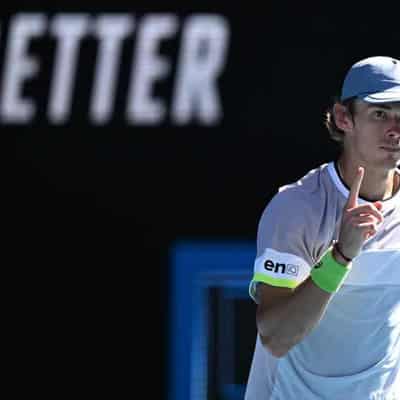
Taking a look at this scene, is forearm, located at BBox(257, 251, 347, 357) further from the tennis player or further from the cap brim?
the cap brim

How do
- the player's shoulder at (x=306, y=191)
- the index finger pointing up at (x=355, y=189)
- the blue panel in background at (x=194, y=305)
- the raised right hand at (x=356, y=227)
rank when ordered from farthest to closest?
the blue panel in background at (x=194, y=305) < the player's shoulder at (x=306, y=191) < the index finger pointing up at (x=355, y=189) < the raised right hand at (x=356, y=227)

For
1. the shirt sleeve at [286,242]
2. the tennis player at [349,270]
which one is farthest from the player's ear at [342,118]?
the shirt sleeve at [286,242]

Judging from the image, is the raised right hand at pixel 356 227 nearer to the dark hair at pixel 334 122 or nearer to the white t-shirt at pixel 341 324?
the white t-shirt at pixel 341 324

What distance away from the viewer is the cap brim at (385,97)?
10.4 ft

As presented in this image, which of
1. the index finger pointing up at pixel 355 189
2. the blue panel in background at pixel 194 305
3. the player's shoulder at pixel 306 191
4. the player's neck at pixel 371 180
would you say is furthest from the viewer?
the blue panel in background at pixel 194 305

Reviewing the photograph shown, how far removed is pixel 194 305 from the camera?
549cm

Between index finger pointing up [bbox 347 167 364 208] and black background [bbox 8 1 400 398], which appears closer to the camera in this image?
index finger pointing up [bbox 347 167 364 208]

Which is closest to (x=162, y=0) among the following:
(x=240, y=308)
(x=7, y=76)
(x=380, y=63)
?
(x=7, y=76)

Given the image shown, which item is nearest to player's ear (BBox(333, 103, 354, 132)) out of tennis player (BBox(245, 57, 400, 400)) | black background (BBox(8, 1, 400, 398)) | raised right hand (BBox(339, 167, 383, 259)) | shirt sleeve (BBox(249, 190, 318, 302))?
tennis player (BBox(245, 57, 400, 400))

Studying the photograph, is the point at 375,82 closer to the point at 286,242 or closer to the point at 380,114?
the point at 380,114

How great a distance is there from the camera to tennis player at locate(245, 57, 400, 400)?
3080 millimetres

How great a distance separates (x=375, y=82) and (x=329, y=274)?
1.70 feet

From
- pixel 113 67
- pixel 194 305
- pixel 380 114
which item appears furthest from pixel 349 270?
pixel 113 67

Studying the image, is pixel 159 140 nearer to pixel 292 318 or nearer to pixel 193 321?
pixel 193 321
